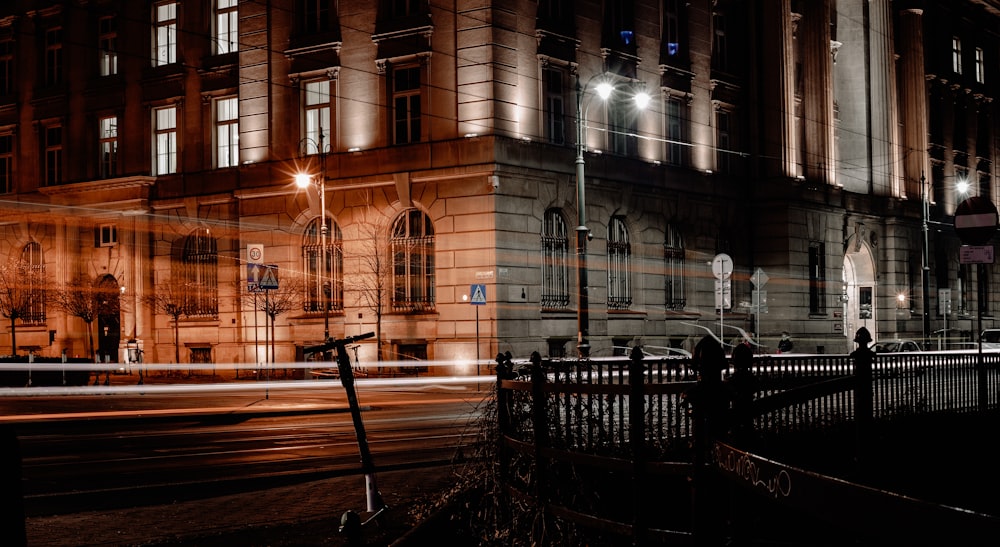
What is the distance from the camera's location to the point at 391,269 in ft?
132

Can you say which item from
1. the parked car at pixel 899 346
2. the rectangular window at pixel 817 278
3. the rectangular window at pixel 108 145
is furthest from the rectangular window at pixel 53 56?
the parked car at pixel 899 346

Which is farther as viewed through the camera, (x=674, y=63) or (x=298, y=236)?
(x=674, y=63)

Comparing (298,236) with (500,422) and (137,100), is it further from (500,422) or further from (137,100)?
(500,422)

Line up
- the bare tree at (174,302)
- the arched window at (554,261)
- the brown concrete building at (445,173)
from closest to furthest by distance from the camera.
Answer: the brown concrete building at (445,173) < the arched window at (554,261) < the bare tree at (174,302)

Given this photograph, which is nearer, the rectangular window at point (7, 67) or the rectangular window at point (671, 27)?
the rectangular window at point (671, 27)

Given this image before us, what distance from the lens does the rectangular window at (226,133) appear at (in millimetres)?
45719

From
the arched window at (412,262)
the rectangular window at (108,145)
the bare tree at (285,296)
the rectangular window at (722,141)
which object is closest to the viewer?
the arched window at (412,262)

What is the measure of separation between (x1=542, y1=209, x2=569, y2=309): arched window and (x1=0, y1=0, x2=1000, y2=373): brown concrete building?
11cm

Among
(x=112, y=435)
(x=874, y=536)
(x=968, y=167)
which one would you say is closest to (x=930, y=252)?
(x=968, y=167)

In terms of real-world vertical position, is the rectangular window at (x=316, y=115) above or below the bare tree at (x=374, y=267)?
above

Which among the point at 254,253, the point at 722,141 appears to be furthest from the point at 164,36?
the point at 722,141

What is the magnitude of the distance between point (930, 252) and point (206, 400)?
160ft

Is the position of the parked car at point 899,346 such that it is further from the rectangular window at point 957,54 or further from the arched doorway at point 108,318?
the arched doorway at point 108,318

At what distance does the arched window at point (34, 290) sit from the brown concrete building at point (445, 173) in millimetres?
128
